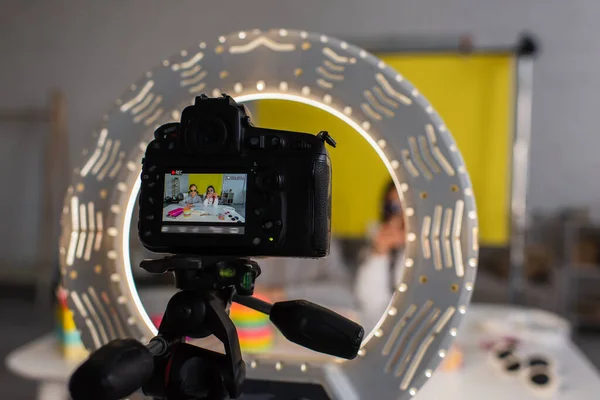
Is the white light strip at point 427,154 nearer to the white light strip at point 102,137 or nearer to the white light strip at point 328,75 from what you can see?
the white light strip at point 328,75

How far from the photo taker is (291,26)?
388 centimetres

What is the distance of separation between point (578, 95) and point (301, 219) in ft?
11.6

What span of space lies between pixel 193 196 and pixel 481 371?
37.2 inches

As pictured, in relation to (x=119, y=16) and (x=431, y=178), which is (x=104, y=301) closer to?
(x=431, y=178)

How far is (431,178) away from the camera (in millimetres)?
729

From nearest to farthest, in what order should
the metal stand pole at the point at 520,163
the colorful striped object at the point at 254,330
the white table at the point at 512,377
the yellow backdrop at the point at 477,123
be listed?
the white table at the point at 512,377 → the colorful striped object at the point at 254,330 → the metal stand pole at the point at 520,163 → the yellow backdrop at the point at 477,123

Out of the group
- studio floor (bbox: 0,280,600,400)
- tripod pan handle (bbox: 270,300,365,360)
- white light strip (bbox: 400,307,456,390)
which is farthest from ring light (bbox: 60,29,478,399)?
studio floor (bbox: 0,280,600,400)

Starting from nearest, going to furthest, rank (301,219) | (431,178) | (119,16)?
(301,219) < (431,178) < (119,16)

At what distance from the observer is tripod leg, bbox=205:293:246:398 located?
0.60m

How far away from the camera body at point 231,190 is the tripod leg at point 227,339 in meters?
0.06

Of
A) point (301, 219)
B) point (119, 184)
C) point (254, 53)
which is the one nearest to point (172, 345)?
point (301, 219)

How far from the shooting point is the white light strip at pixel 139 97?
2.69 feet

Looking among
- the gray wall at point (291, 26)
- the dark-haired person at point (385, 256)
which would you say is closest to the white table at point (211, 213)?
the dark-haired person at point (385, 256)

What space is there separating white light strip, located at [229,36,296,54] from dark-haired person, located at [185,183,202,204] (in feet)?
0.87
